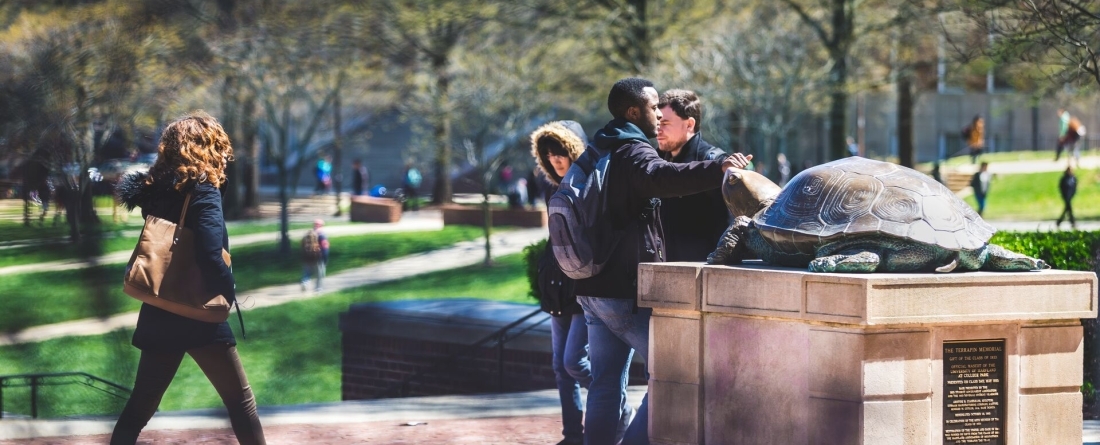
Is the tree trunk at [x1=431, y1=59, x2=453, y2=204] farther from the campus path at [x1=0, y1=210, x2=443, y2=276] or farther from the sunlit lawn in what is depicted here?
the sunlit lawn

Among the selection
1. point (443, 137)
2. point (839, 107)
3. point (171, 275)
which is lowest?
point (171, 275)

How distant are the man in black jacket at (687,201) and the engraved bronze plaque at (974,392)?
1392 mm

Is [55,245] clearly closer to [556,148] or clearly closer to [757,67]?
[757,67]

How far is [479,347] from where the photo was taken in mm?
10656

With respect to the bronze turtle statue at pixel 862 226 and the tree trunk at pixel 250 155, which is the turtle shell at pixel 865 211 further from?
the tree trunk at pixel 250 155

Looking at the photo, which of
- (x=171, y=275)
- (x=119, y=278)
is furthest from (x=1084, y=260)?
(x=119, y=278)

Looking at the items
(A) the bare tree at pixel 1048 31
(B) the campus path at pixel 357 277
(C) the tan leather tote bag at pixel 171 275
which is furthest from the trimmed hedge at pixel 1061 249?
(B) the campus path at pixel 357 277

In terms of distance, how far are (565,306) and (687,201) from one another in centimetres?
79

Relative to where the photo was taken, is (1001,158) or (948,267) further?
(1001,158)

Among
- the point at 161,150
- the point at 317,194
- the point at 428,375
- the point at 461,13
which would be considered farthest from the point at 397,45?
the point at 161,150

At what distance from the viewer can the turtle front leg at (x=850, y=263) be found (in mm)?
4984

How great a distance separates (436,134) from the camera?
33.2 metres

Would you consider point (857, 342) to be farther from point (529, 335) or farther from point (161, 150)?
point (529, 335)

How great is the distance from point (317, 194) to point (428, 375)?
101ft
